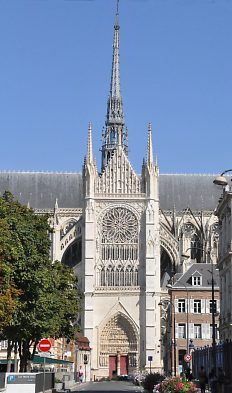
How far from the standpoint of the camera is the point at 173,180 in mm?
131625

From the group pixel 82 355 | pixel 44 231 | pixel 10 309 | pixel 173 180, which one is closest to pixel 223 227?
pixel 44 231

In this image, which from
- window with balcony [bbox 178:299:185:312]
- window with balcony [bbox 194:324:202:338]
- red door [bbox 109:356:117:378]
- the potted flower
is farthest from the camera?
red door [bbox 109:356:117:378]

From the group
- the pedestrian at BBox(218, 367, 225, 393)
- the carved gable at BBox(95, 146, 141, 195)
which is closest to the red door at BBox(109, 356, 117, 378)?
the carved gable at BBox(95, 146, 141, 195)

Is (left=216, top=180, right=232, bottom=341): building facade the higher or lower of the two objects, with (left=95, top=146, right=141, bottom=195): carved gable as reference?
lower

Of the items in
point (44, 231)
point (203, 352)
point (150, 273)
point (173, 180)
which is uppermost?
point (173, 180)

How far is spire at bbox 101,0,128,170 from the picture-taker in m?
127

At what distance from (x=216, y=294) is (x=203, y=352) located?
3304 centimetres

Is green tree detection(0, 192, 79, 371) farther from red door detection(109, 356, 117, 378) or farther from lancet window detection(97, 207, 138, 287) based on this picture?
red door detection(109, 356, 117, 378)

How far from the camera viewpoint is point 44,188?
129500mm

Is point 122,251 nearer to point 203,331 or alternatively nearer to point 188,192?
point 188,192

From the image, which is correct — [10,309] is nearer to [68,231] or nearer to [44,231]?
[44,231]

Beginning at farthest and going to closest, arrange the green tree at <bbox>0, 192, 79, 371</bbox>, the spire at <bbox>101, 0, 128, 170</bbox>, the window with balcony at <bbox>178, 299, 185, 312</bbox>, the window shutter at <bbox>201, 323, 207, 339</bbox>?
1. the spire at <bbox>101, 0, 128, 170</bbox>
2. the window shutter at <bbox>201, 323, 207, 339</bbox>
3. the window with balcony at <bbox>178, 299, 185, 312</bbox>
4. the green tree at <bbox>0, 192, 79, 371</bbox>

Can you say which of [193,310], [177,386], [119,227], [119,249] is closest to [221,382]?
[177,386]

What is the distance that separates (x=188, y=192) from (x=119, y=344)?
26949 mm
